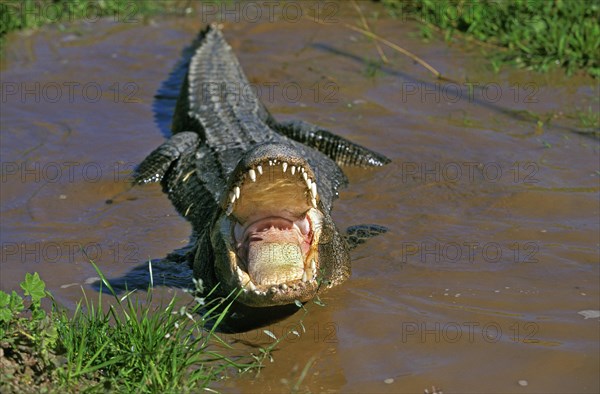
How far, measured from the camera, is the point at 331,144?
263 inches

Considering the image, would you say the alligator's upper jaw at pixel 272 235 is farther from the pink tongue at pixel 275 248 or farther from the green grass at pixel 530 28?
the green grass at pixel 530 28

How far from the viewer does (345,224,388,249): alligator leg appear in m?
5.17

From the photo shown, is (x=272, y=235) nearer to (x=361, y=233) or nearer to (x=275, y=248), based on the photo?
(x=275, y=248)

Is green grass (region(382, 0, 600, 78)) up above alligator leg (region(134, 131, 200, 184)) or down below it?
above

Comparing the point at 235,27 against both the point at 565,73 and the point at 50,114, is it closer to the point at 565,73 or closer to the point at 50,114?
the point at 50,114

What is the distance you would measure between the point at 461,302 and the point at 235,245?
3.97 feet

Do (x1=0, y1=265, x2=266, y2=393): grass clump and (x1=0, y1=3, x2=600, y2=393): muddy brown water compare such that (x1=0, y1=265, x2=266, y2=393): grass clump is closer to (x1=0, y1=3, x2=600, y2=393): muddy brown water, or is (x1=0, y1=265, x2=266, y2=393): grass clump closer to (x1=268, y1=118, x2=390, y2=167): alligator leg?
(x1=0, y1=3, x2=600, y2=393): muddy brown water

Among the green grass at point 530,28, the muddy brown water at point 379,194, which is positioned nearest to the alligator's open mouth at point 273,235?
the muddy brown water at point 379,194

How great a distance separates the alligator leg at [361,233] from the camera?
5.17m

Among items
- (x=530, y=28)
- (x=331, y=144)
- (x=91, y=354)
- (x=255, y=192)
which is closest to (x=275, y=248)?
(x=255, y=192)

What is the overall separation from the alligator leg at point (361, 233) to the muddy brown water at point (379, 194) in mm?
76

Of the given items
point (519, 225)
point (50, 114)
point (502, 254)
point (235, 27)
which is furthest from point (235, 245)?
point (235, 27)

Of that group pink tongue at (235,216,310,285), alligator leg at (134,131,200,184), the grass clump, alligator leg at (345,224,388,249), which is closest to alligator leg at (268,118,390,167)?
alligator leg at (134,131,200,184)

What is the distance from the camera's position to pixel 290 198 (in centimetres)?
421
